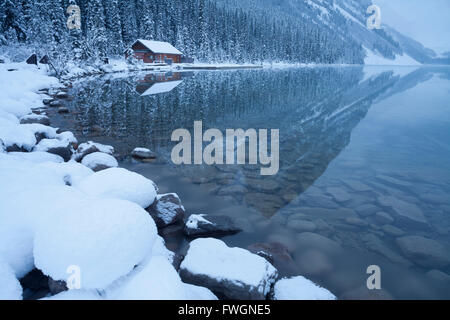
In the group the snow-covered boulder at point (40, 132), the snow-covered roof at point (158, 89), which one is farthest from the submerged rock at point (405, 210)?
the snow-covered roof at point (158, 89)

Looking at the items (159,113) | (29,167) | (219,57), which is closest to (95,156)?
(29,167)

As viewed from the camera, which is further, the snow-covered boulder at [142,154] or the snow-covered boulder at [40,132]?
the snow-covered boulder at [142,154]

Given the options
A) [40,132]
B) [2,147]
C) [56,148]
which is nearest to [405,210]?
[56,148]

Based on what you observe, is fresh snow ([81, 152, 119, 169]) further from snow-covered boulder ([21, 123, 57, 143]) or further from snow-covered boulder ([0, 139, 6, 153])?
snow-covered boulder ([21, 123, 57, 143])

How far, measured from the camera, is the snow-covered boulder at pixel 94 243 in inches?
108

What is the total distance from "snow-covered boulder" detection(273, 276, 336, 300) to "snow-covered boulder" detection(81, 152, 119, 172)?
5.12 m

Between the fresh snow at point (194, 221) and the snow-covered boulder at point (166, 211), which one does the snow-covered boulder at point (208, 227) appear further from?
the snow-covered boulder at point (166, 211)

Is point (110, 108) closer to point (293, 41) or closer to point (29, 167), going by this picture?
point (29, 167)

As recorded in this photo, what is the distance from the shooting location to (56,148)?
7.11 m

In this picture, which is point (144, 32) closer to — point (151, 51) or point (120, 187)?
point (151, 51)

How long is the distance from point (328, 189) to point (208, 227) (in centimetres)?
405

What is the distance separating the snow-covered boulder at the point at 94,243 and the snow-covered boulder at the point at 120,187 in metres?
1.24
